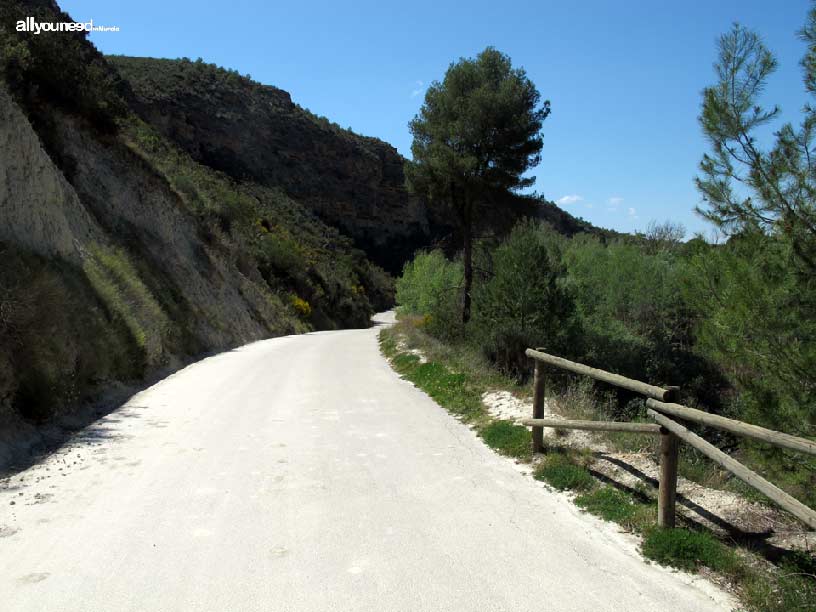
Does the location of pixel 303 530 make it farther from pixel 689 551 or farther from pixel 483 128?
pixel 483 128

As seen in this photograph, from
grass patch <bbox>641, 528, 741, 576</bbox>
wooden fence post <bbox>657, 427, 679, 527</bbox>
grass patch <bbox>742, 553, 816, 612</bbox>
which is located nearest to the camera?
grass patch <bbox>742, 553, 816, 612</bbox>

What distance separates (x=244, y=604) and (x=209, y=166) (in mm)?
65027

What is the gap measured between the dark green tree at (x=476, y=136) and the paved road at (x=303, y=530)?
13.0 metres

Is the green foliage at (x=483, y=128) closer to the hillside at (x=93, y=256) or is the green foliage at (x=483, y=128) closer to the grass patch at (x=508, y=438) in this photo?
the hillside at (x=93, y=256)

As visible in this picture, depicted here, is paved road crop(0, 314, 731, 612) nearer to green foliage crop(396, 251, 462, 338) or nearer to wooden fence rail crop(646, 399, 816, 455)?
wooden fence rail crop(646, 399, 816, 455)

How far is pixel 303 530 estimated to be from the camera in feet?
16.2

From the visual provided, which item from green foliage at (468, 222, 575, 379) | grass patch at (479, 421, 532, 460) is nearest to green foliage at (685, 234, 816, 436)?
grass patch at (479, 421, 532, 460)

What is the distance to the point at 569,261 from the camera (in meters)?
25.6

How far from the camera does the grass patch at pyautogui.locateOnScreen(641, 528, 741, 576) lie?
4426 mm

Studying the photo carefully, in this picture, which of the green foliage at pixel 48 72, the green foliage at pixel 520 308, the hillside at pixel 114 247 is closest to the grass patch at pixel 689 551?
the hillside at pixel 114 247

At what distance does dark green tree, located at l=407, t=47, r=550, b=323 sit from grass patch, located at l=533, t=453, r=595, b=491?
13.0 metres

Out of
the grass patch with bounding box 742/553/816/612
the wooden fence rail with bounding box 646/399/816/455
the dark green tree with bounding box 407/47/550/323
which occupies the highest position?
the dark green tree with bounding box 407/47/550/323

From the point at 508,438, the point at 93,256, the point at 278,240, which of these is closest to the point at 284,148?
the point at 278,240

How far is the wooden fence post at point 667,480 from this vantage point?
16.5ft
